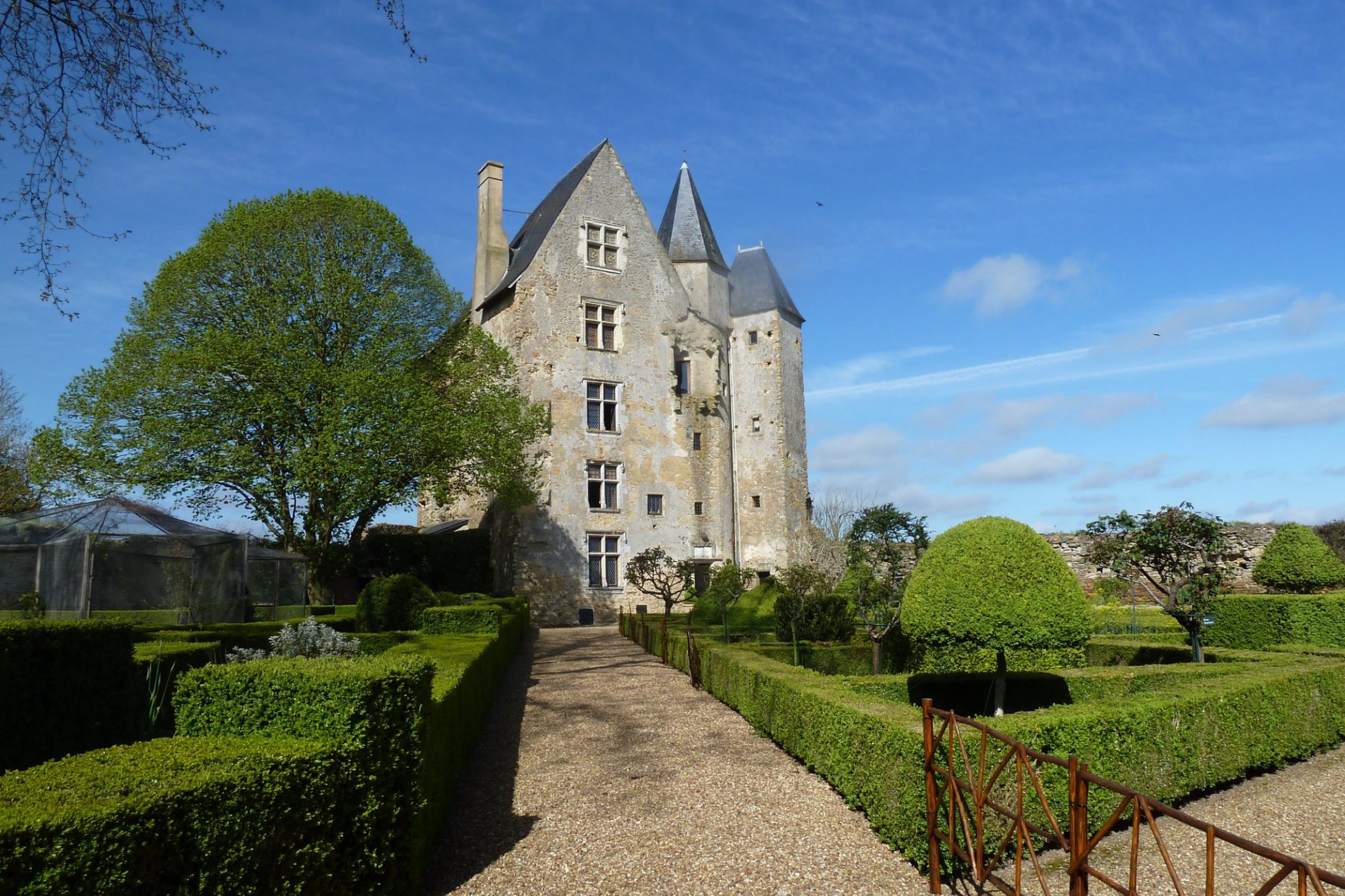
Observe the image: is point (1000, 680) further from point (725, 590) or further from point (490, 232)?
point (490, 232)

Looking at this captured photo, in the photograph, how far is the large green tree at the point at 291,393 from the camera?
19.5 metres

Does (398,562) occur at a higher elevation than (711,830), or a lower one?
Result: higher

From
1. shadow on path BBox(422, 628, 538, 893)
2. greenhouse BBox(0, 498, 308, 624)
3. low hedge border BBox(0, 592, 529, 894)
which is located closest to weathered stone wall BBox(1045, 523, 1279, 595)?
shadow on path BBox(422, 628, 538, 893)

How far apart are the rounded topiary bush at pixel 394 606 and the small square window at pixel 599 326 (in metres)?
11.9

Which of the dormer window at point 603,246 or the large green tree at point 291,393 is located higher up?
the dormer window at point 603,246

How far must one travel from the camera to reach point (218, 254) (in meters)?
20.6

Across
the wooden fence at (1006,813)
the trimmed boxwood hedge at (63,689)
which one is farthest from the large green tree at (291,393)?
the wooden fence at (1006,813)

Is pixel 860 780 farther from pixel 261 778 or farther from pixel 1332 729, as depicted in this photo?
pixel 1332 729

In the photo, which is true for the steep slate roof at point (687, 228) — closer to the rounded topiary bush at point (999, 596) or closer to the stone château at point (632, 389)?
the stone château at point (632, 389)

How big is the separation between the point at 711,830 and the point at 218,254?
65.2 ft

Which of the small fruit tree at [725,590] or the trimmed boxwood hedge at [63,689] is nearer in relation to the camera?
the trimmed boxwood hedge at [63,689]

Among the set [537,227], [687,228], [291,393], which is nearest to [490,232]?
[537,227]

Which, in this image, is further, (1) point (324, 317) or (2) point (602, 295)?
(2) point (602, 295)

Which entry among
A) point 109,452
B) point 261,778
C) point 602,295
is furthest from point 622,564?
point 261,778
